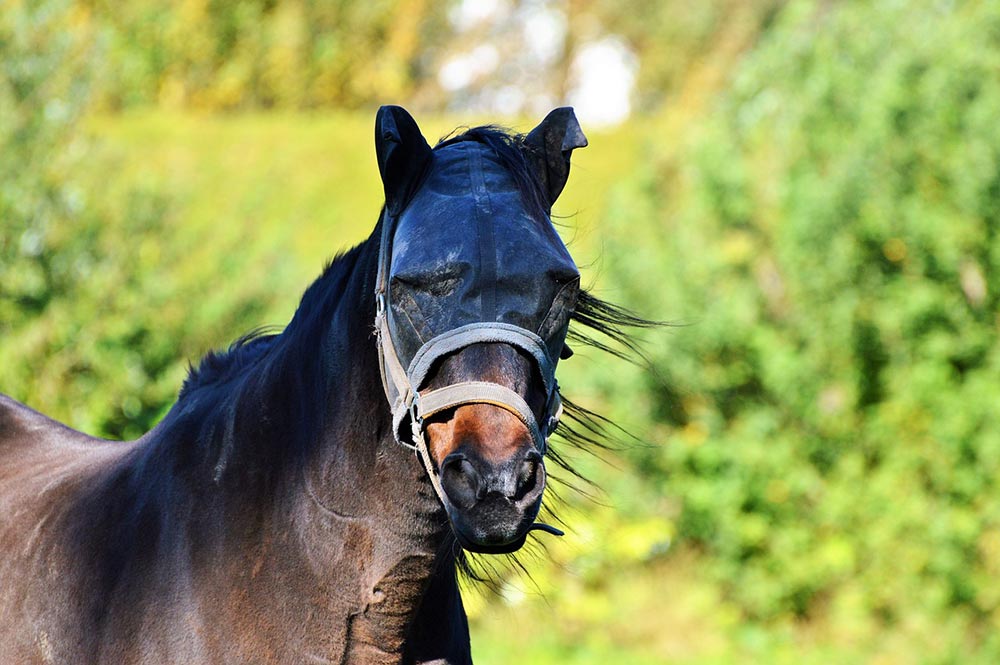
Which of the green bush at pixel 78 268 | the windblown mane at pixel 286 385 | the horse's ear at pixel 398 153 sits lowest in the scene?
the windblown mane at pixel 286 385

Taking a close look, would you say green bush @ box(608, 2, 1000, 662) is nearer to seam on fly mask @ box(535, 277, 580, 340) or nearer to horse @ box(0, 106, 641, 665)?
horse @ box(0, 106, 641, 665)

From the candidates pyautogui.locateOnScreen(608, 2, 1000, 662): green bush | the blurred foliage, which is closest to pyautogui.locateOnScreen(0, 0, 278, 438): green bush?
pyautogui.locateOnScreen(608, 2, 1000, 662): green bush

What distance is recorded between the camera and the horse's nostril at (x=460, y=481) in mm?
2127

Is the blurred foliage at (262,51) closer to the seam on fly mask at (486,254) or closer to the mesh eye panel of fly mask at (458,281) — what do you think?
the mesh eye panel of fly mask at (458,281)

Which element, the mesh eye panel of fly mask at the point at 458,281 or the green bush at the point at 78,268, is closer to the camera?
the mesh eye panel of fly mask at the point at 458,281

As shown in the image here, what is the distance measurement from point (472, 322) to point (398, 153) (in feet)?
1.52

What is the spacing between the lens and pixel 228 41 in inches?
767

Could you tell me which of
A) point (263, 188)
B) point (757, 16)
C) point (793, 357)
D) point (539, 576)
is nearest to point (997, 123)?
point (793, 357)

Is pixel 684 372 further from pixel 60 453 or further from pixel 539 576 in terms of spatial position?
pixel 60 453

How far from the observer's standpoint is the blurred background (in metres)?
7.95

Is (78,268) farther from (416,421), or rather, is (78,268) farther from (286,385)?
(416,421)

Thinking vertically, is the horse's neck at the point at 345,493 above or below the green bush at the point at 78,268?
below

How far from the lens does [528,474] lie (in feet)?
7.02

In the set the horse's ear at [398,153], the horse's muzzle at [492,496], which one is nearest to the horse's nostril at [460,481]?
the horse's muzzle at [492,496]
